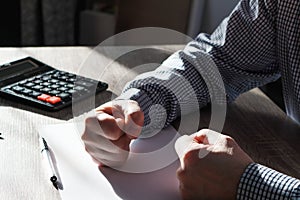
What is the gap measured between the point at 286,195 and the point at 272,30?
49 cm

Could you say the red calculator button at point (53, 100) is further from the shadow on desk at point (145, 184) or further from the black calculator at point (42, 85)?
the shadow on desk at point (145, 184)

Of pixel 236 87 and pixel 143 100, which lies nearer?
pixel 143 100

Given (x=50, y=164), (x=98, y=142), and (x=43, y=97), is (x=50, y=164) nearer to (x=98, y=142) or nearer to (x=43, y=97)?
(x=98, y=142)

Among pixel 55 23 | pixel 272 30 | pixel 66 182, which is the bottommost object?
pixel 55 23

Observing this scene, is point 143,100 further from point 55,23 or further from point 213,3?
point 55,23

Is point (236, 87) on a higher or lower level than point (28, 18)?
higher

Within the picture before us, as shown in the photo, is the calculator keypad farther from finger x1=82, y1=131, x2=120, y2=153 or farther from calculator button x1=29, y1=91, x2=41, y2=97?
finger x1=82, y1=131, x2=120, y2=153

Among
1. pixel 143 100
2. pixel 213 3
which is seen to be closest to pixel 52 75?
pixel 143 100

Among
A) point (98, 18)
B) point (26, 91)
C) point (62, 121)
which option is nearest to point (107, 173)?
point (62, 121)

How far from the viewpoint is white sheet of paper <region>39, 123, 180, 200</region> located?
746 millimetres

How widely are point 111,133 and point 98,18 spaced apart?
2.03 m

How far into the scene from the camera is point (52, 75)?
1.08 metres

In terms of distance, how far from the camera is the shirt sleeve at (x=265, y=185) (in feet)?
2.45

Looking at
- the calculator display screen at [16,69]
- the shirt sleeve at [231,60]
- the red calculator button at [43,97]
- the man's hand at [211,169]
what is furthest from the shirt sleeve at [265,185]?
the calculator display screen at [16,69]
